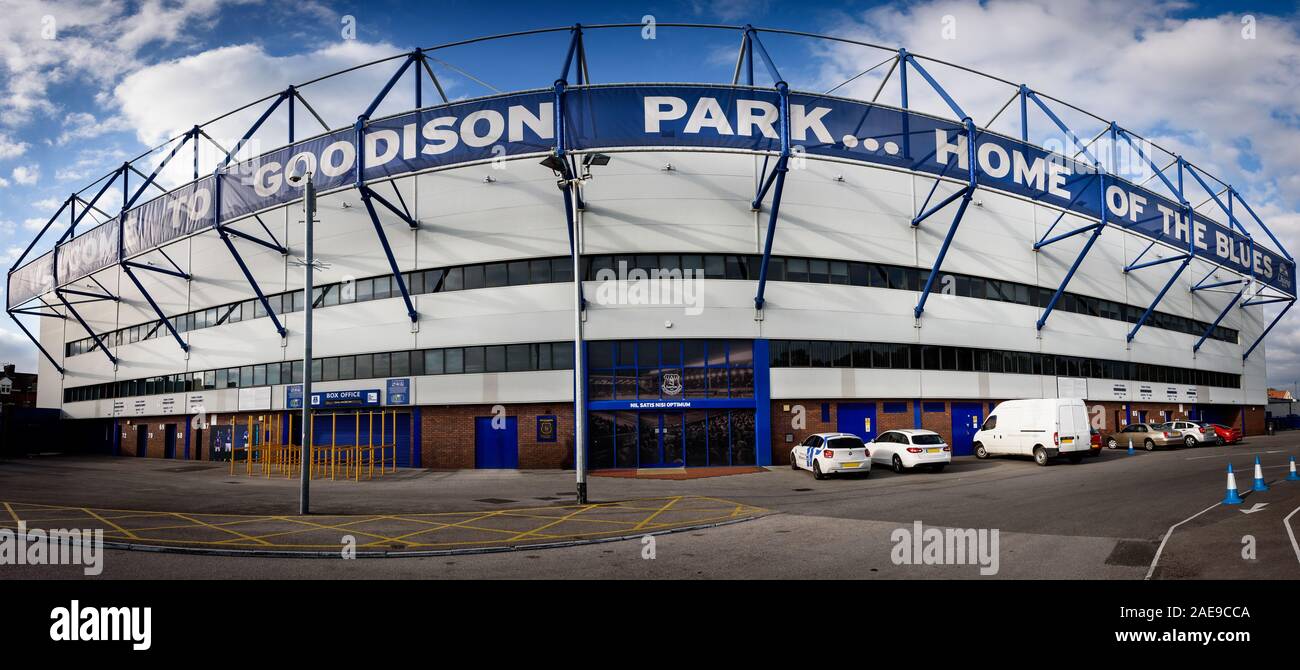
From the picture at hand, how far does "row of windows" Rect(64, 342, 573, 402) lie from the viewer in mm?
25344

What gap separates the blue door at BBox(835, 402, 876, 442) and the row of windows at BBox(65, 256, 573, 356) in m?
12.6

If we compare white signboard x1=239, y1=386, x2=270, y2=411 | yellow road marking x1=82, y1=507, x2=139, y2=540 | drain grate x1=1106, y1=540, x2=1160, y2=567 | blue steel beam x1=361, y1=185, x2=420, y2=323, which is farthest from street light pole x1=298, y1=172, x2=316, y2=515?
white signboard x1=239, y1=386, x2=270, y2=411

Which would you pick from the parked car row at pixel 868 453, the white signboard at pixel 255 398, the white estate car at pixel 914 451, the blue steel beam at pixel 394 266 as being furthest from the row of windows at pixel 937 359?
the white signboard at pixel 255 398

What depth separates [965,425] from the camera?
2858 cm

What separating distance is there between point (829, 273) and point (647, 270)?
769cm

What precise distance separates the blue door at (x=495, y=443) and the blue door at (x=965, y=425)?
19.2 metres

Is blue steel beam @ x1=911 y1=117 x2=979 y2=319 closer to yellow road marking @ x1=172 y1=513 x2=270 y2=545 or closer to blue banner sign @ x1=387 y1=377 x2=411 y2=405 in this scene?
blue banner sign @ x1=387 y1=377 x2=411 y2=405

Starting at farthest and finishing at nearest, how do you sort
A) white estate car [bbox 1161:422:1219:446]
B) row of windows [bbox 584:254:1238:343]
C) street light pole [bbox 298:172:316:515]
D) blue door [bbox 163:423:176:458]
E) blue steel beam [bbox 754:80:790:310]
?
1. blue door [bbox 163:423:176:458]
2. white estate car [bbox 1161:422:1219:446]
3. row of windows [bbox 584:254:1238:343]
4. blue steel beam [bbox 754:80:790:310]
5. street light pole [bbox 298:172:316:515]

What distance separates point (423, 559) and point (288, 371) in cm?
2443

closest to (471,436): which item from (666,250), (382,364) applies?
(382,364)

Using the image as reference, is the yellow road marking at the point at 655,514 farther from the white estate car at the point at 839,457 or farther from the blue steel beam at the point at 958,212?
the blue steel beam at the point at 958,212

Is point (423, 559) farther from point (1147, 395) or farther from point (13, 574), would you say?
point (1147, 395)

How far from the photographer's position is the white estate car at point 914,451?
68.4 ft

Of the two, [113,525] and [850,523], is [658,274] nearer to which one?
[850,523]
